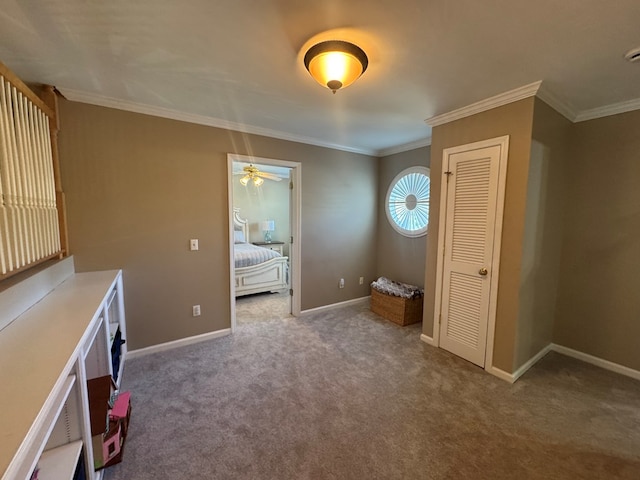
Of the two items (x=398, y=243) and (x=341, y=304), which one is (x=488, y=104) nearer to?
(x=398, y=243)

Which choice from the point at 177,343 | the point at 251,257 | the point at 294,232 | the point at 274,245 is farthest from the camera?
the point at 274,245

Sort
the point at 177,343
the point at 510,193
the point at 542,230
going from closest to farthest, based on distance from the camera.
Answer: the point at 510,193 → the point at 542,230 → the point at 177,343

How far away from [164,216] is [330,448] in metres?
2.44

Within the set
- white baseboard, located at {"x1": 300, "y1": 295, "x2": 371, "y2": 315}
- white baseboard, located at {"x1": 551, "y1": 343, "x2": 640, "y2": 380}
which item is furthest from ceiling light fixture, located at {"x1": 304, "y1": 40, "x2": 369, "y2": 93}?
white baseboard, located at {"x1": 551, "y1": 343, "x2": 640, "y2": 380}

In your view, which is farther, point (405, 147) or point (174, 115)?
point (405, 147)

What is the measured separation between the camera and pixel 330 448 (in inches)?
64.9

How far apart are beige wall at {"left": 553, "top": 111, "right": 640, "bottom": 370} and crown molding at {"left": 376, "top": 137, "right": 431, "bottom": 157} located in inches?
56.7

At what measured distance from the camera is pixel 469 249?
8.27 ft

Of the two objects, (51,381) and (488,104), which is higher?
(488,104)

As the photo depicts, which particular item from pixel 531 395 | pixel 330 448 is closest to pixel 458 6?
pixel 330 448

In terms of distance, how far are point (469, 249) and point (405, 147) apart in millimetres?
1928

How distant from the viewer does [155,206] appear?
2627mm

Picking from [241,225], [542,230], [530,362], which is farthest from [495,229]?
[241,225]

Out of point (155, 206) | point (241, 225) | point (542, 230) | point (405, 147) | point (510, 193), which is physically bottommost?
point (241, 225)
